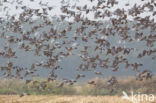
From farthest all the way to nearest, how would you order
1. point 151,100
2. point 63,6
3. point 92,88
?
point 92,88 → point 151,100 → point 63,6

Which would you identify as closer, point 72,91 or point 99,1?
point 99,1

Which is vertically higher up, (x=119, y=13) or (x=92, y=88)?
(x=119, y=13)

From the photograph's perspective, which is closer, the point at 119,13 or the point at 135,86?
the point at 119,13

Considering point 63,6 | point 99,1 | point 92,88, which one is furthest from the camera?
point 92,88

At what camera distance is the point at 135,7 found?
855 cm

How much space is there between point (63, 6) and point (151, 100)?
167 inches

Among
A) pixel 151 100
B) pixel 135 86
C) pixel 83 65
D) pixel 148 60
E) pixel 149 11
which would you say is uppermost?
pixel 149 11

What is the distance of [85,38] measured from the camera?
8.71 metres

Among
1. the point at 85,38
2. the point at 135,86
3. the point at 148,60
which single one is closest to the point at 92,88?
the point at 135,86

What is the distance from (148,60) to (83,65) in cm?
3163

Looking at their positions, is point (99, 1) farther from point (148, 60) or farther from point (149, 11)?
point (148, 60)

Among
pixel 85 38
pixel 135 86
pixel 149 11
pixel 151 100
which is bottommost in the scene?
pixel 135 86

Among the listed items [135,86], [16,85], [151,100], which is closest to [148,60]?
[135,86]

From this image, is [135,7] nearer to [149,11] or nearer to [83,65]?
[149,11]
